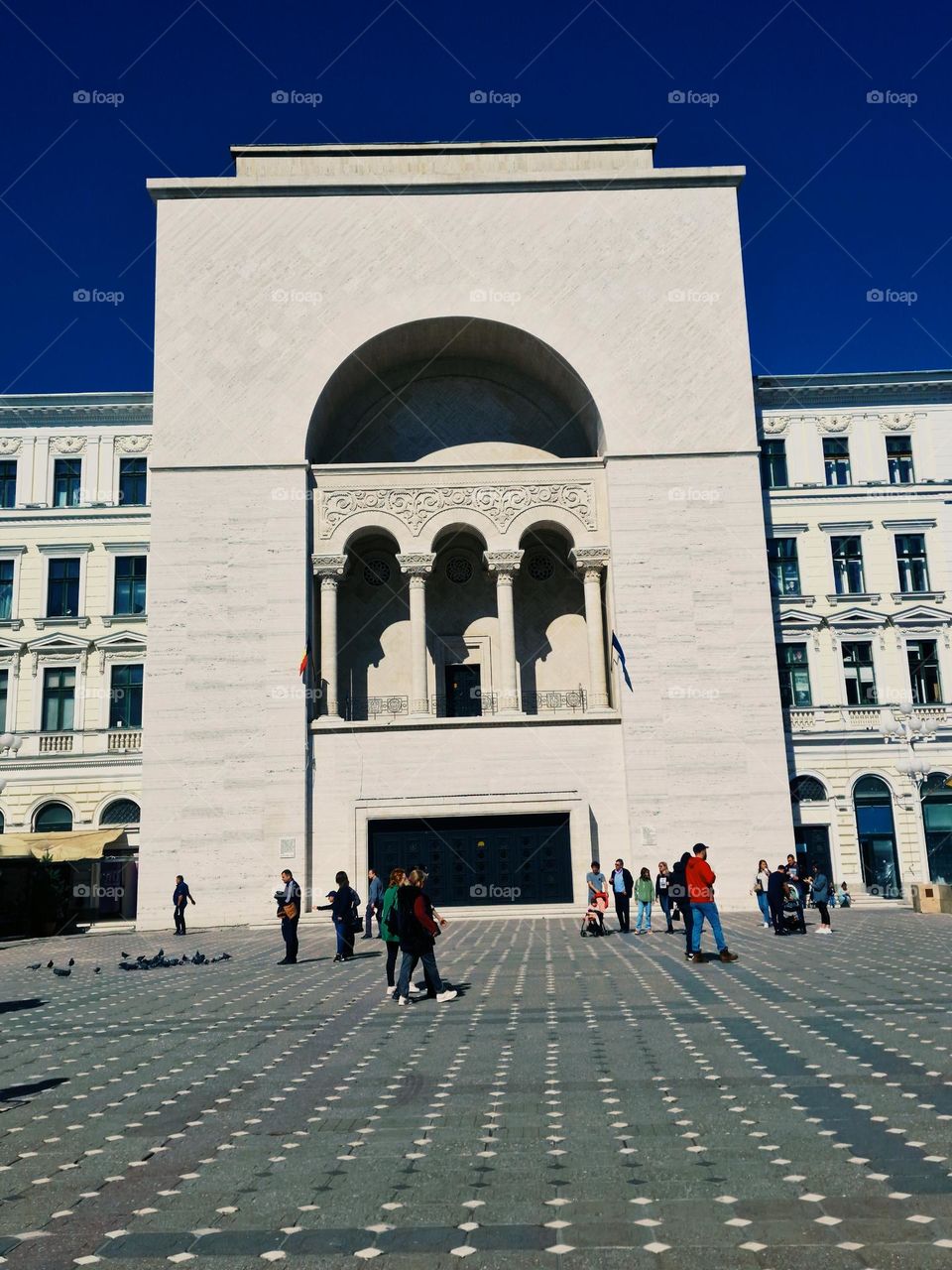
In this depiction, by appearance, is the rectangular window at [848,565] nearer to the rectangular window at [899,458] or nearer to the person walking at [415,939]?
the rectangular window at [899,458]

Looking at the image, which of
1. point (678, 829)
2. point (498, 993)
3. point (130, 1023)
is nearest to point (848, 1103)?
point (498, 993)

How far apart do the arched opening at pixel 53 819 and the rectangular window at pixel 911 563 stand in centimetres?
2905

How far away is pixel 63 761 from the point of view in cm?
3647

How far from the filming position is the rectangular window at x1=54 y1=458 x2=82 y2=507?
39.0m

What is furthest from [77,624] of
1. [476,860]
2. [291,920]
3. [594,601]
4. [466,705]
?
[291,920]

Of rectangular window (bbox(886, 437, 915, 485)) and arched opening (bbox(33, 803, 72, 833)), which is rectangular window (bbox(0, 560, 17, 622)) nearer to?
arched opening (bbox(33, 803, 72, 833))

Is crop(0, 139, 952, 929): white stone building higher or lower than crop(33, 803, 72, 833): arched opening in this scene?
higher

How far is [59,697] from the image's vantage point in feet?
122

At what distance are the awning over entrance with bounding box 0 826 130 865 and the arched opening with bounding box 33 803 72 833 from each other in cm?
94

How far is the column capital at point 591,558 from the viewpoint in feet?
113

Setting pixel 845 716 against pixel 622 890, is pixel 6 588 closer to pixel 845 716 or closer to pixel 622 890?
pixel 622 890

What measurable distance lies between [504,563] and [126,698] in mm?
13628

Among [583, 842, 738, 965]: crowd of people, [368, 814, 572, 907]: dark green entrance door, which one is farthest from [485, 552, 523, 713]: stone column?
[583, 842, 738, 965]: crowd of people

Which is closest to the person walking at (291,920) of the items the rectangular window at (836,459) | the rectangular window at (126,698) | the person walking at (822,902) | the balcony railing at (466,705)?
the person walking at (822,902)
